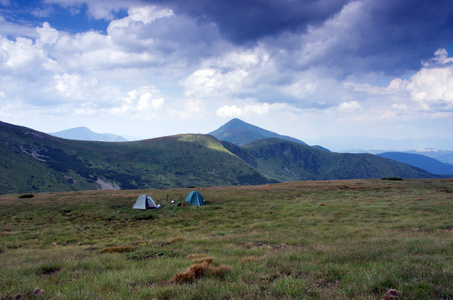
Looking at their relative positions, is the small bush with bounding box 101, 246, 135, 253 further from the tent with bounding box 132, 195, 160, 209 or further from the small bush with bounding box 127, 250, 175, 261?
the tent with bounding box 132, 195, 160, 209

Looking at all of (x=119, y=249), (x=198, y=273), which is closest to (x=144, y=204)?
(x=119, y=249)

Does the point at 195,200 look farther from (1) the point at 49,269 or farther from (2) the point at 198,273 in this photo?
(2) the point at 198,273

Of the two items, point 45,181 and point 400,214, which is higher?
point 400,214

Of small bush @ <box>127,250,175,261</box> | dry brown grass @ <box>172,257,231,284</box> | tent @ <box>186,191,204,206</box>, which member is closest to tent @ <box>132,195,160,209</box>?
tent @ <box>186,191,204,206</box>

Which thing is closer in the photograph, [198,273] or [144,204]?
[198,273]

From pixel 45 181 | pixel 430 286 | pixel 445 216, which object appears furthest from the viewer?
pixel 45 181

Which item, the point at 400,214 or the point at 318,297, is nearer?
the point at 318,297

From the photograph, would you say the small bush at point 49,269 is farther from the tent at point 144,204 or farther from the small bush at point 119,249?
the tent at point 144,204

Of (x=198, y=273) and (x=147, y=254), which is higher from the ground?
(x=198, y=273)

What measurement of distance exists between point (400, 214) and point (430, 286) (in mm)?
21882

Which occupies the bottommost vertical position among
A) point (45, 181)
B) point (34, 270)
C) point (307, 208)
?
point (45, 181)

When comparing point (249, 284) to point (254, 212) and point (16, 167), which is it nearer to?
point (254, 212)

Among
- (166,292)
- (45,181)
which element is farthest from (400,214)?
(45,181)

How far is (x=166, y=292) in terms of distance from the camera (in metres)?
5.97
